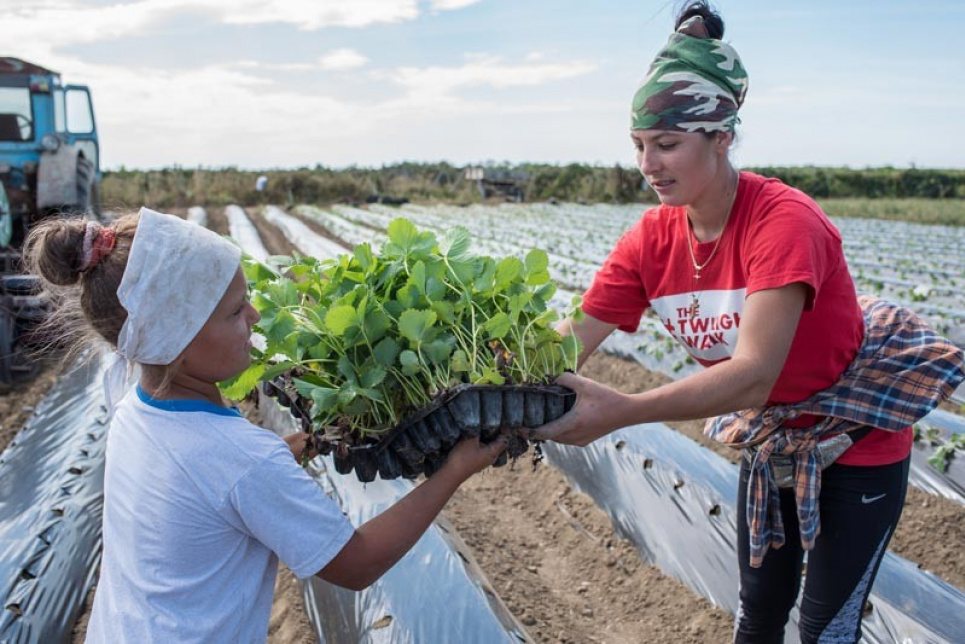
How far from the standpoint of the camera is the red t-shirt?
5.34 ft

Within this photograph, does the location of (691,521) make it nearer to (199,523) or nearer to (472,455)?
(472,455)

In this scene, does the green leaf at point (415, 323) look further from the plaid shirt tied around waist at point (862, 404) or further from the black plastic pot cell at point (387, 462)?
the plaid shirt tied around waist at point (862, 404)

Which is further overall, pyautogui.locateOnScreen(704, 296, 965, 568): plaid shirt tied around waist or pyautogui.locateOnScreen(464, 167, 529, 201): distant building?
pyautogui.locateOnScreen(464, 167, 529, 201): distant building

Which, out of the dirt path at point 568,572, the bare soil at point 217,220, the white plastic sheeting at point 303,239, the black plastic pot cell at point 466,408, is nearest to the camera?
the black plastic pot cell at point 466,408

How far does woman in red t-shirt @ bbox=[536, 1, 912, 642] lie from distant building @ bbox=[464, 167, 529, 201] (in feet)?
101

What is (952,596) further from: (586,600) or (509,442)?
(509,442)

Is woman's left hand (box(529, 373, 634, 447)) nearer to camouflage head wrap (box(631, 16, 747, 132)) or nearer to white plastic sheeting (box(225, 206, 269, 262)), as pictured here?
camouflage head wrap (box(631, 16, 747, 132))

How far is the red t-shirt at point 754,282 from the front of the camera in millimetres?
1629

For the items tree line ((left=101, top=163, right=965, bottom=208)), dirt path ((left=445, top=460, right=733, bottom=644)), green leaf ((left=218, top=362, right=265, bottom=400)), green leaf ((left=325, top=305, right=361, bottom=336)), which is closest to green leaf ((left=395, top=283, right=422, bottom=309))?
green leaf ((left=325, top=305, right=361, bottom=336))

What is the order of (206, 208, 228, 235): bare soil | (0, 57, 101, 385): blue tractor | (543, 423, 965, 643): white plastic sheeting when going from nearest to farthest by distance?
(543, 423, 965, 643): white plastic sheeting → (0, 57, 101, 385): blue tractor → (206, 208, 228, 235): bare soil

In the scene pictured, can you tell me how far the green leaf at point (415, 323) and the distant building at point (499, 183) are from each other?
30993 mm

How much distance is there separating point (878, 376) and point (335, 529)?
4.24 ft

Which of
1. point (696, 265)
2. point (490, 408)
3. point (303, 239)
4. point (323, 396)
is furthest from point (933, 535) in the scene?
point (303, 239)

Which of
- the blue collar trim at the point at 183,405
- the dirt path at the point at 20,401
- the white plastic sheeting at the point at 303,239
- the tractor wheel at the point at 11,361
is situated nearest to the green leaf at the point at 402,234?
the blue collar trim at the point at 183,405
